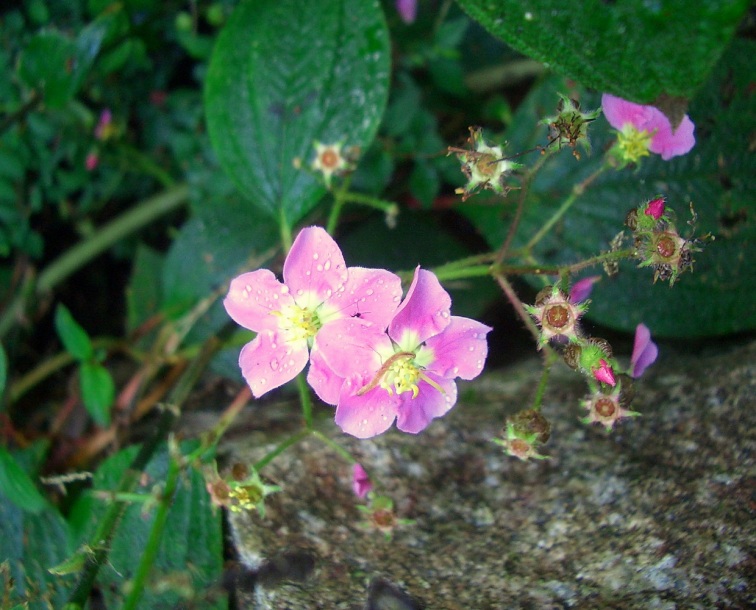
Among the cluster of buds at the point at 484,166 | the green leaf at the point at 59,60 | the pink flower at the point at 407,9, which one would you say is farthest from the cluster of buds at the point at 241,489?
the pink flower at the point at 407,9

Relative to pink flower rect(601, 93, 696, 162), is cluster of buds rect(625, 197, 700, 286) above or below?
below

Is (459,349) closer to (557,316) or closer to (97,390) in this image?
(557,316)

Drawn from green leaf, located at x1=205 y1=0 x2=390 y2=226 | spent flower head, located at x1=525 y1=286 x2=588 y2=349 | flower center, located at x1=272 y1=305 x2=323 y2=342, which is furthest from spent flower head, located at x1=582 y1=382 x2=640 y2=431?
green leaf, located at x1=205 y1=0 x2=390 y2=226

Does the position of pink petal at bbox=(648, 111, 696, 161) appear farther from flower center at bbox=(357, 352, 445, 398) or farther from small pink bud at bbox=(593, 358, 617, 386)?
flower center at bbox=(357, 352, 445, 398)

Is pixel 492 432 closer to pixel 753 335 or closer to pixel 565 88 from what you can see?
pixel 753 335

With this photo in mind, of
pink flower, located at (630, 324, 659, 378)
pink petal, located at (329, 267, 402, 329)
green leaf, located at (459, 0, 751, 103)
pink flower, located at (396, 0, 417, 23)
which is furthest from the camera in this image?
pink flower, located at (396, 0, 417, 23)

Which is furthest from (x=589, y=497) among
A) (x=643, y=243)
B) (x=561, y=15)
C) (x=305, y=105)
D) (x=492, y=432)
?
(x=305, y=105)
